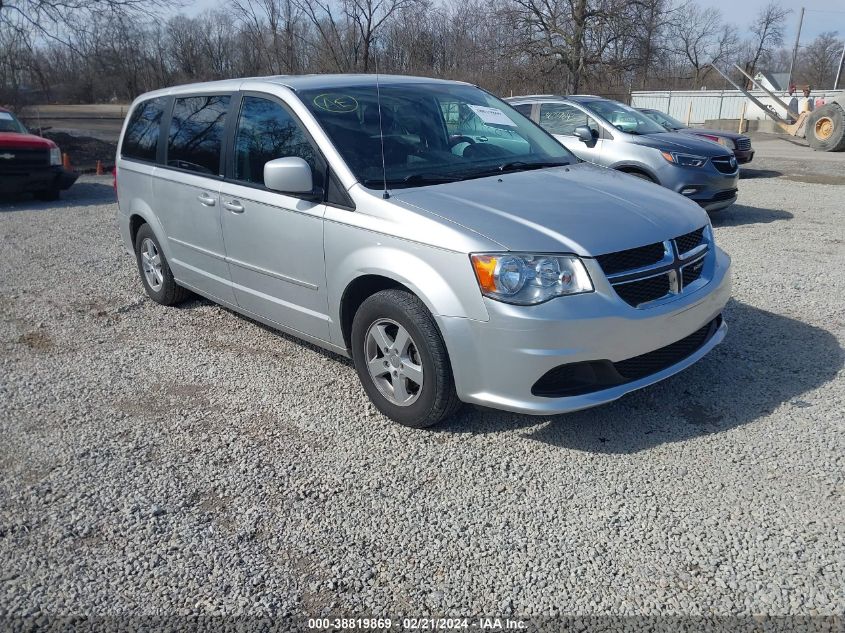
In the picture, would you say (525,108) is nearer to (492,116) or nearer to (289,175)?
(492,116)

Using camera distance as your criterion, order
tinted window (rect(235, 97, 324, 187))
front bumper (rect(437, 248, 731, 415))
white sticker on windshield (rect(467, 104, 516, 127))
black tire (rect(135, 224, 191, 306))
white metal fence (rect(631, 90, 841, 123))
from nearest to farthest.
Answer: front bumper (rect(437, 248, 731, 415)), tinted window (rect(235, 97, 324, 187)), white sticker on windshield (rect(467, 104, 516, 127)), black tire (rect(135, 224, 191, 306)), white metal fence (rect(631, 90, 841, 123))

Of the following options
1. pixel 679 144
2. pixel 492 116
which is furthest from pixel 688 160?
pixel 492 116

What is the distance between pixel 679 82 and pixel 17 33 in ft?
136

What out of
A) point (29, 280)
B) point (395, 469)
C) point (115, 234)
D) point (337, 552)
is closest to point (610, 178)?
point (395, 469)

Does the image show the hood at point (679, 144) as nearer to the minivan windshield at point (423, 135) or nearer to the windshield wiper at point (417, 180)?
the minivan windshield at point (423, 135)

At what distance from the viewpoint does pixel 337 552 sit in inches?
116

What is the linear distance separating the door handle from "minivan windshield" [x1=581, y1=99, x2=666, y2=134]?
6.80 m

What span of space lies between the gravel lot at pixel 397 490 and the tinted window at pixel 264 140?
135 centimetres

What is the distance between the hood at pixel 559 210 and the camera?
3.44 m

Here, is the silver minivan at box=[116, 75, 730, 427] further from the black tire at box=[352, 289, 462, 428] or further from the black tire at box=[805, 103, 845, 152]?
the black tire at box=[805, 103, 845, 152]

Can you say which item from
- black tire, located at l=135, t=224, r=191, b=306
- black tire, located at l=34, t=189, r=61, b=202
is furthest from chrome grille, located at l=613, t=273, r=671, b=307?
black tire, located at l=34, t=189, r=61, b=202

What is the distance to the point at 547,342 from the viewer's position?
330 centimetres

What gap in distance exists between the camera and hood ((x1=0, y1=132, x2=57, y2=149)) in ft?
39.5

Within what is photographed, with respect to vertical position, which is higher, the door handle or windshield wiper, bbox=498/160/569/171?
windshield wiper, bbox=498/160/569/171
